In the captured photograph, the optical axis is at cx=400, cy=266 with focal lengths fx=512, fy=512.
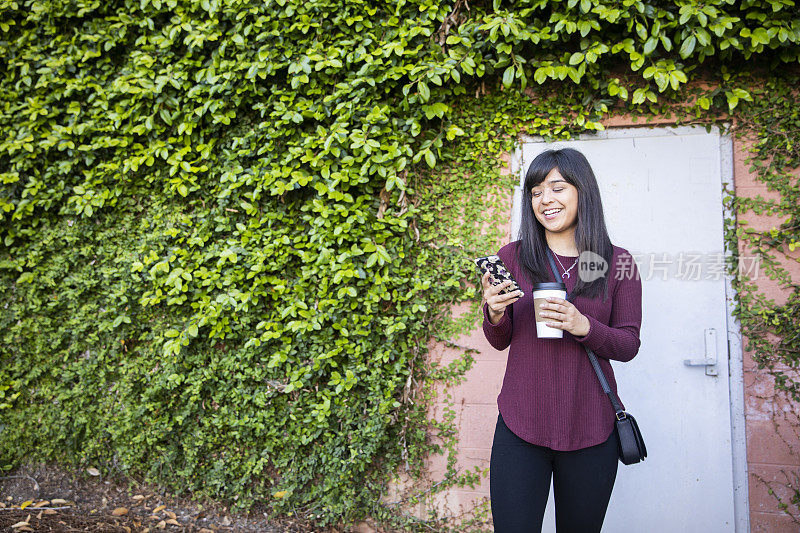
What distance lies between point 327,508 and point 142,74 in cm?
292

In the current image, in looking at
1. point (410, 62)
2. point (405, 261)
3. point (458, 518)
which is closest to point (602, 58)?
point (410, 62)

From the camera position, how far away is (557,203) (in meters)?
1.90

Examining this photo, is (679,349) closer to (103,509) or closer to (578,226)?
(578,226)

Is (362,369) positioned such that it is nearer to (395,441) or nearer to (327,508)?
(395,441)

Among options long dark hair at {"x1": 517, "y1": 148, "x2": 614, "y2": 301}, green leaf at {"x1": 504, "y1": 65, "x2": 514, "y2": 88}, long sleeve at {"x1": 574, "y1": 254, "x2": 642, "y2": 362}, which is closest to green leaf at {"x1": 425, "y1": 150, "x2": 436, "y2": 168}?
green leaf at {"x1": 504, "y1": 65, "x2": 514, "y2": 88}

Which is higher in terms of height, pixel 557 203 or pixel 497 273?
pixel 557 203

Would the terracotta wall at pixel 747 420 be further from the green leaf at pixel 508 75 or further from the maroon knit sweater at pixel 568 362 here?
the maroon knit sweater at pixel 568 362

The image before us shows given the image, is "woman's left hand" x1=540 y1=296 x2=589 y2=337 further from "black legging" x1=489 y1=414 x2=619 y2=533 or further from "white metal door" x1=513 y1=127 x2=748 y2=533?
"white metal door" x1=513 y1=127 x2=748 y2=533

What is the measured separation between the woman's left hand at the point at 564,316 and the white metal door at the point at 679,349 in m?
1.32

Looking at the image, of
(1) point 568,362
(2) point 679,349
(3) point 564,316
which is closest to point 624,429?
(1) point 568,362

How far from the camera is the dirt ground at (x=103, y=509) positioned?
10.2 ft

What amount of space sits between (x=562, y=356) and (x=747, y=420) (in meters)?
1.61

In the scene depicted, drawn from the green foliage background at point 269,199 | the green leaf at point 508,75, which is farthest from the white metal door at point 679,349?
the green leaf at point 508,75

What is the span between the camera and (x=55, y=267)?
351 cm
